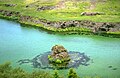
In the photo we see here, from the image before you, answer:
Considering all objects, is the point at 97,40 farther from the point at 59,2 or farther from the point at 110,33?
the point at 59,2

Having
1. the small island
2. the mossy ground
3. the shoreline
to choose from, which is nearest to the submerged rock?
the small island

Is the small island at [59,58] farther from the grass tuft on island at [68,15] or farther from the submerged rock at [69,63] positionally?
the grass tuft on island at [68,15]

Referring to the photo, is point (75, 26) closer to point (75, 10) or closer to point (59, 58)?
point (75, 10)

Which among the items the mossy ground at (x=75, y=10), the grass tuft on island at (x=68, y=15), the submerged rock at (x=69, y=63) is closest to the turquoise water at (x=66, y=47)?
the submerged rock at (x=69, y=63)

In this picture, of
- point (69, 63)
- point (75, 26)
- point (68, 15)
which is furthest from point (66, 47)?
point (68, 15)

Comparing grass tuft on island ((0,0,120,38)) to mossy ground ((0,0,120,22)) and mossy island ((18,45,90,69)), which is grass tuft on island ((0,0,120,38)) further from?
mossy island ((18,45,90,69))

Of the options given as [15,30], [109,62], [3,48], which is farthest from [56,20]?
[109,62]
